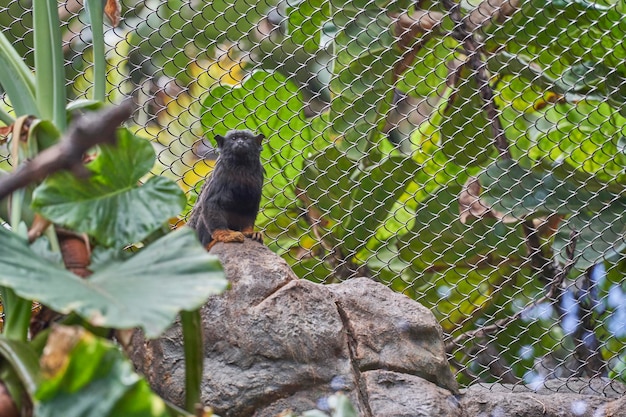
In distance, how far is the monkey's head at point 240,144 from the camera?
343 centimetres

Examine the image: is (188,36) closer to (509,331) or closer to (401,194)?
(401,194)

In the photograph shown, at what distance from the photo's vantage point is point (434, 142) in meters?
4.09

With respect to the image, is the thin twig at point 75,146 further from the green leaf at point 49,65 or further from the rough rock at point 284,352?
the rough rock at point 284,352

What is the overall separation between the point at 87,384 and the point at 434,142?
3120 millimetres

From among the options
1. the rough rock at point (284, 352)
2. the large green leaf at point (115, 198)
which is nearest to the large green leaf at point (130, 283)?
the large green leaf at point (115, 198)

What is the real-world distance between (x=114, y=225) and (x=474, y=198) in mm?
2523

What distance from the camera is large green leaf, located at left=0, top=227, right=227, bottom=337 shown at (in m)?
1.31

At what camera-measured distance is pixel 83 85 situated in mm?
3588

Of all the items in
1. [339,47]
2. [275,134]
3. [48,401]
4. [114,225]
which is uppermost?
[339,47]

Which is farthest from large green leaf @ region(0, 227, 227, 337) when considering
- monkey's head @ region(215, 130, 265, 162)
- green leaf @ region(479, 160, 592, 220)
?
green leaf @ region(479, 160, 592, 220)

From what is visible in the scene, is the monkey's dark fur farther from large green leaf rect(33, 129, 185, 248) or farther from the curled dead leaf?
large green leaf rect(33, 129, 185, 248)

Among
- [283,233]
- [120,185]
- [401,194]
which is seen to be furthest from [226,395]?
[401,194]

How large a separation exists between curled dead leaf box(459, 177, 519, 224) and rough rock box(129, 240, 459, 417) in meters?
1.14

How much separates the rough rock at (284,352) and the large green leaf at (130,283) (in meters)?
0.98
